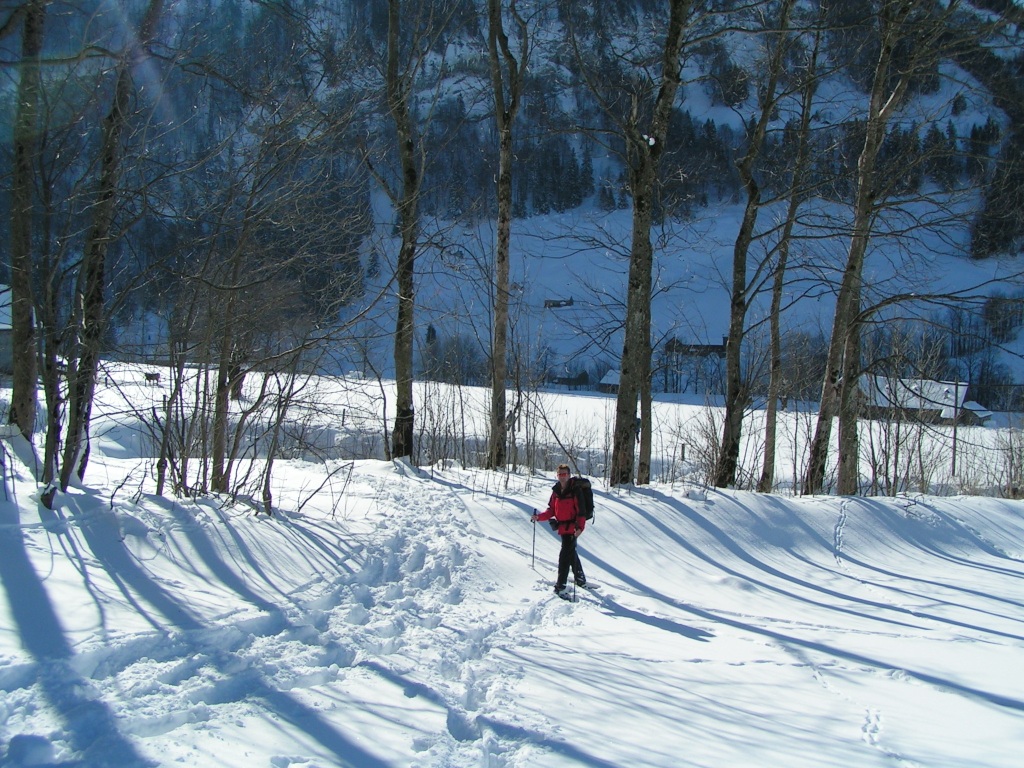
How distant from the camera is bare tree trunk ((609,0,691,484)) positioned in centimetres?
850

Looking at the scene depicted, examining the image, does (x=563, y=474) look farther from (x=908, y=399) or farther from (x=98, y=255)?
(x=908, y=399)

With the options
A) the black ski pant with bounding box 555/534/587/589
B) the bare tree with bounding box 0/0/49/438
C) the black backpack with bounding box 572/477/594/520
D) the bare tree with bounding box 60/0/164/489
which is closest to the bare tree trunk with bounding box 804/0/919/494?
the black backpack with bounding box 572/477/594/520

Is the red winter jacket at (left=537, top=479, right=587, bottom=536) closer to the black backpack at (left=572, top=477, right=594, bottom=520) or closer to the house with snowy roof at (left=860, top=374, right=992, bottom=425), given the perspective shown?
the black backpack at (left=572, top=477, right=594, bottom=520)

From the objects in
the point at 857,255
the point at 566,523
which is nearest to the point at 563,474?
the point at 566,523

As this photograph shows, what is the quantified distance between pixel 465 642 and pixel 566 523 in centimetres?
193

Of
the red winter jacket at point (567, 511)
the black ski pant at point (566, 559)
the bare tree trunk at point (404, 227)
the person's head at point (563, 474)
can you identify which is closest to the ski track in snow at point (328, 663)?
the black ski pant at point (566, 559)

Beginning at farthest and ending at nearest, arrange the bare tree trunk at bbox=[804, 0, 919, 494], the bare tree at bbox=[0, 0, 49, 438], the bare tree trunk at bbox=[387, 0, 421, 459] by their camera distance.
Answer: the bare tree trunk at bbox=[804, 0, 919, 494]
the bare tree trunk at bbox=[387, 0, 421, 459]
the bare tree at bbox=[0, 0, 49, 438]

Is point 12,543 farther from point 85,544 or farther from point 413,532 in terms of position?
point 413,532

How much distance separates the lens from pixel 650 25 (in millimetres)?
9367

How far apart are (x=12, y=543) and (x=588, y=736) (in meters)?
4.20

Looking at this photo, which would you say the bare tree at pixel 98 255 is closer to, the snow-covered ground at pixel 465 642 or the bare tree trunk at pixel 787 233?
the snow-covered ground at pixel 465 642

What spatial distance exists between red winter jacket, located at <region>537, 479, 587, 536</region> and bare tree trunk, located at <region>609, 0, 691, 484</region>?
8.64 ft

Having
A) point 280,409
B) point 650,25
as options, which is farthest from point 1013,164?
point 280,409

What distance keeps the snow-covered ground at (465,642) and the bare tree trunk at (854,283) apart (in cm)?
344
